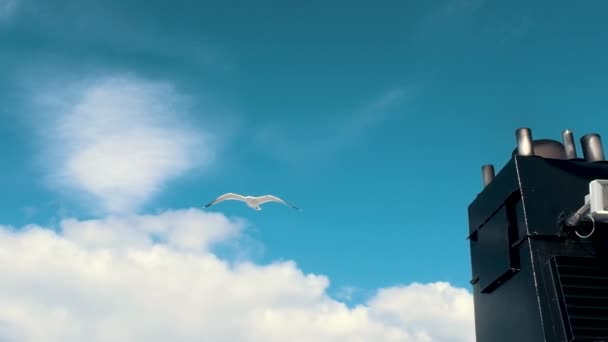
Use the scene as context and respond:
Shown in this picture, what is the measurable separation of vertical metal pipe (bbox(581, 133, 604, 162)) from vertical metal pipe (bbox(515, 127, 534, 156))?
47.7 inches

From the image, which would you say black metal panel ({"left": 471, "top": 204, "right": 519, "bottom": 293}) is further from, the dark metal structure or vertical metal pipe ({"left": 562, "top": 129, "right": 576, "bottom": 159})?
vertical metal pipe ({"left": 562, "top": 129, "right": 576, "bottom": 159})

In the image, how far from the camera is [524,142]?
36.3 ft

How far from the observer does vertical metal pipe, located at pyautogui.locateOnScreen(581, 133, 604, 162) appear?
11.3m

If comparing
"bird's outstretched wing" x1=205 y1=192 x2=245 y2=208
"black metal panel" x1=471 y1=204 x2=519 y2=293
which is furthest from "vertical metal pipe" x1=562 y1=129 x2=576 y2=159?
"bird's outstretched wing" x1=205 y1=192 x2=245 y2=208

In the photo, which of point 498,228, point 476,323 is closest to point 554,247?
point 498,228

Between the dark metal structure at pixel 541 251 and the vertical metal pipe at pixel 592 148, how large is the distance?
17mm

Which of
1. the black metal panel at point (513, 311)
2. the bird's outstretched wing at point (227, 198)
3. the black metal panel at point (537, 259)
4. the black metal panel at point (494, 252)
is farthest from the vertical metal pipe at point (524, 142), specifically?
the bird's outstretched wing at point (227, 198)

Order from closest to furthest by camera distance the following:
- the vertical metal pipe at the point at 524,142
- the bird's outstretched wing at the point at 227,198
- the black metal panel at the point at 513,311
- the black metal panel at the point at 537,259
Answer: the black metal panel at the point at 537,259, the black metal panel at the point at 513,311, the vertical metal pipe at the point at 524,142, the bird's outstretched wing at the point at 227,198

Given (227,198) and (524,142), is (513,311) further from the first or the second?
(227,198)

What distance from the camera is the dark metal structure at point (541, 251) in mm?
9055

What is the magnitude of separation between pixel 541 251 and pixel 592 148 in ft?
10.0

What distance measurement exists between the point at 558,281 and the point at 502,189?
2.18 m

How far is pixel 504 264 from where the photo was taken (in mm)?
10312

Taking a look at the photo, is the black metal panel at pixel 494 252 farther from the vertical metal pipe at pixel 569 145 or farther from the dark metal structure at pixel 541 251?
the vertical metal pipe at pixel 569 145
